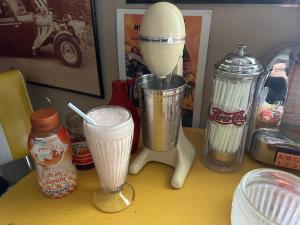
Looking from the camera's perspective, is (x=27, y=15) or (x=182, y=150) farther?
(x=27, y=15)

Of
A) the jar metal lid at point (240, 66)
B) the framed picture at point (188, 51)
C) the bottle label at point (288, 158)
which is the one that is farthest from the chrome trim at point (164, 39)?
the bottle label at point (288, 158)

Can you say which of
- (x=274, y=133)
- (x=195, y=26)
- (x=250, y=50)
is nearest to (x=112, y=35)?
(x=195, y=26)

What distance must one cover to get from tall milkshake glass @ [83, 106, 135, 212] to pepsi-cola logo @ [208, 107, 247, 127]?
190 millimetres

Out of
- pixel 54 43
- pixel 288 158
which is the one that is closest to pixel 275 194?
pixel 288 158

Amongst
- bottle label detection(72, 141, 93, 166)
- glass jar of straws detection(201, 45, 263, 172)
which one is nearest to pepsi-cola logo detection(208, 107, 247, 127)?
glass jar of straws detection(201, 45, 263, 172)

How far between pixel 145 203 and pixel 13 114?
534 mm

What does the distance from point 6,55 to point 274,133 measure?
915 mm

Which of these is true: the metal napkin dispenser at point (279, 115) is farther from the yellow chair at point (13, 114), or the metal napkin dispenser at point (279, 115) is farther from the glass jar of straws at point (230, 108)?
the yellow chair at point (13, 114)

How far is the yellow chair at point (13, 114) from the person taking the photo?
77cm

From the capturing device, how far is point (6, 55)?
924 millimetres

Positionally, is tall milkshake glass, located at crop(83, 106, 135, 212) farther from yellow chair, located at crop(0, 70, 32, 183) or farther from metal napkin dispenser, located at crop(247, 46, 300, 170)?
yellow chair, located at crop(0, 70, 32, 183)

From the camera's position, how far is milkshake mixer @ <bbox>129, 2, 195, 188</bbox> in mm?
438

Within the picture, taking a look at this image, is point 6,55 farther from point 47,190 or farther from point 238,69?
point 238,69

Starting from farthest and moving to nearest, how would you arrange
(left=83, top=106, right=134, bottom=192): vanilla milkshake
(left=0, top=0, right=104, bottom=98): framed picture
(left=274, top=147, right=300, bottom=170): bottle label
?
1. (left=0, top=0, right=104, bottom=98): framed picture
2. (left=274, top=147, right=300, bottom=170): bottle label
3. (left=83, top=106, right=134, bottom=192): vanilla milkshake
